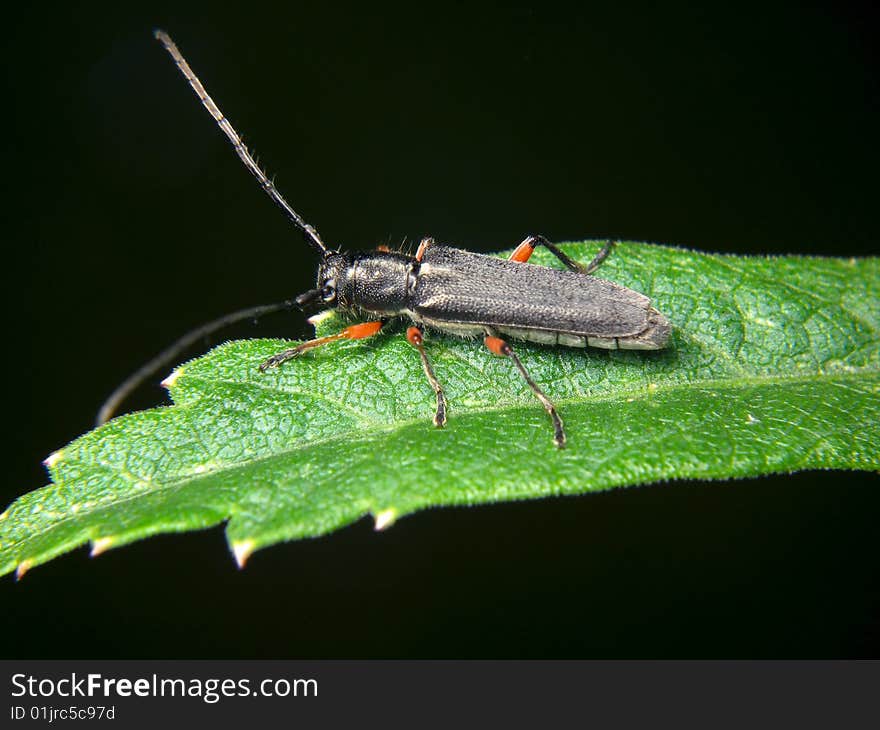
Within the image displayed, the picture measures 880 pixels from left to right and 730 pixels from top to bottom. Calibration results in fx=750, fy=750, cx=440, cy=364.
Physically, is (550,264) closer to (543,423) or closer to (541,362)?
(541,362)

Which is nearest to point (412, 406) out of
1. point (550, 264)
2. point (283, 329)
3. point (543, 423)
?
point (543, 423)

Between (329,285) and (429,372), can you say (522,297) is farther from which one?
(329,285)

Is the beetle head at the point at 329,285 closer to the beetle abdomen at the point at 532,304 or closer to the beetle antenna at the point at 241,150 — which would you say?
the beetle antenna at the point at 241,150

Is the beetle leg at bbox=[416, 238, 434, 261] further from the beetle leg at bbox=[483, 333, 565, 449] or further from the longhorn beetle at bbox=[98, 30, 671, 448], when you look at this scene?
the beetle leg at bbox=[483, 333, 565, 449]

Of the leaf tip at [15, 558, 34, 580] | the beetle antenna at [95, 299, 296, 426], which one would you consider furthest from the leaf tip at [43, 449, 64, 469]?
the beetle antenna at [95, 299, 296, 426]

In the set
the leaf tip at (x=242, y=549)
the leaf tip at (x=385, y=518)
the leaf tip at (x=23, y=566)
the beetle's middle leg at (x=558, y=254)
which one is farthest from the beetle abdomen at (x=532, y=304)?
the leaf tip at (x=23, y=566)

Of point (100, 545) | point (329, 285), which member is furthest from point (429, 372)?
point (100, 545)
